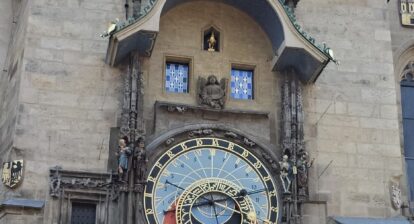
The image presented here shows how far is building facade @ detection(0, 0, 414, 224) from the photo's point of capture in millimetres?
13242

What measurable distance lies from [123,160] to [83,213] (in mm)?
1029

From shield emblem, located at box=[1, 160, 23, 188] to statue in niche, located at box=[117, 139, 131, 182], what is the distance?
1.48 meters

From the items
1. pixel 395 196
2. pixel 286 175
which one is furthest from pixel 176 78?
pixel 395 196

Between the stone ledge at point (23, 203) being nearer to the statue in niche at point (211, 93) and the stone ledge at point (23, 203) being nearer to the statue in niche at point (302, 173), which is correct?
the statue in niche at point (211, 93)

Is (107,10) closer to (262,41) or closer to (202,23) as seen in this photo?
(202,23)

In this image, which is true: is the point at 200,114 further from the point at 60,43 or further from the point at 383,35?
the point at 383,35

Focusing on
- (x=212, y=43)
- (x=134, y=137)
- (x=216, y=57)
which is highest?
(x=212, y=43)

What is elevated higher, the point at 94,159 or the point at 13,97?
the point at 13,97

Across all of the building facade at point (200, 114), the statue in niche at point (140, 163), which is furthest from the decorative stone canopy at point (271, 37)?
the statue in niche at point (140, 163)

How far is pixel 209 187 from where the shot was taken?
1354 centimetres

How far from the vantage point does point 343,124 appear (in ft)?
48.3

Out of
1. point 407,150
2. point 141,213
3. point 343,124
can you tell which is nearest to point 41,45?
point 141,213

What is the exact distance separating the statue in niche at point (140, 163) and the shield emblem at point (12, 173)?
173cm

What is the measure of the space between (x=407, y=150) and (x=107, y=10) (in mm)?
6215
